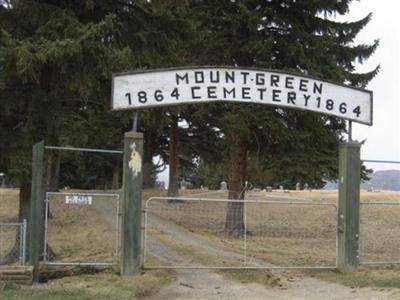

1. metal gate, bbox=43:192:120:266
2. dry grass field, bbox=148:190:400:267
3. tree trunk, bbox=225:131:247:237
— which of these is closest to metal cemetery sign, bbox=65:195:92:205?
metal gate, bbox=43:192:120:266

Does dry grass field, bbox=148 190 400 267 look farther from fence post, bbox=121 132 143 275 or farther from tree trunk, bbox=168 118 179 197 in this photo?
tree trunk, bbox=168 118 179 197

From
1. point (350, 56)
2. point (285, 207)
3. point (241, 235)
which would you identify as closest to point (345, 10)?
point (350, 56)

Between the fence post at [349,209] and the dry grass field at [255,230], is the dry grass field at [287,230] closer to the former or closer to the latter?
the dry grass field at [255,230]

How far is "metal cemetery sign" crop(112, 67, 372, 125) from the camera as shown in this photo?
1299 cm

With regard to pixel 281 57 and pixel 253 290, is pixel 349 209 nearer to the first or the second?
pixel 253 290

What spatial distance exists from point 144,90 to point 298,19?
9.82 metres

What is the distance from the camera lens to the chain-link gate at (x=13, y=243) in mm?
12573

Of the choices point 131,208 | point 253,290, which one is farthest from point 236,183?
point 253,290

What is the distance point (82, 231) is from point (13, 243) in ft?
10.3

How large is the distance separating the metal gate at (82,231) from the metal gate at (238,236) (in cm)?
106

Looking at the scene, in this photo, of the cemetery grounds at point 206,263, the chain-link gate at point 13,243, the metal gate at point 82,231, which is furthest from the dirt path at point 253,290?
the chain-link gate at point 13,243

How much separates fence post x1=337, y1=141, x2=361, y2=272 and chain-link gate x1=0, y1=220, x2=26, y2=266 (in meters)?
6.22

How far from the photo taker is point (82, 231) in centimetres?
2264

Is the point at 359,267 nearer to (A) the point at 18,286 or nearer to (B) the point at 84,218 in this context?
(A) the point at 18,286
